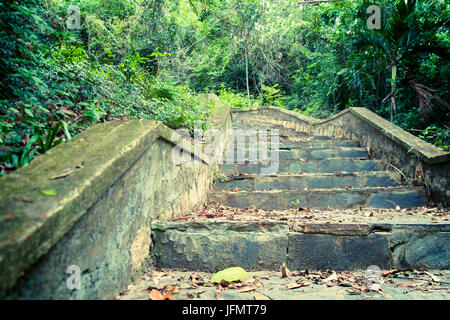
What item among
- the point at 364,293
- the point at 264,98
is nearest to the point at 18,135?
the point at 364,293

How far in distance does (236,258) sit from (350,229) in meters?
0.74

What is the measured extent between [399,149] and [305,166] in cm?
119

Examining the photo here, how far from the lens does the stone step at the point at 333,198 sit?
298 cm

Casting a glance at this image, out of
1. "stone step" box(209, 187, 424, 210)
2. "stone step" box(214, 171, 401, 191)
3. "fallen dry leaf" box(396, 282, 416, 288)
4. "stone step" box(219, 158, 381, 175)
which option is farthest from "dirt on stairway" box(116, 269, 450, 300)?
"stone step" box(219, 158, 381, 175)

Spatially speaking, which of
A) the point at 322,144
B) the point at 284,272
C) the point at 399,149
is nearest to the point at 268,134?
the point at 322,144

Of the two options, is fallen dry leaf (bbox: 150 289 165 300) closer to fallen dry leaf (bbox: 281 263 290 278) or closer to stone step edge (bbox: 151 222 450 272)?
stone step edge (bbox: 151 222 450 272)

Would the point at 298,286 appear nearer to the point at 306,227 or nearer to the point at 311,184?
the point at 306,227

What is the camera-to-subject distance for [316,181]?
353cm

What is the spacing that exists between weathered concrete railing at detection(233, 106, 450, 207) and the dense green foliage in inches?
28.2

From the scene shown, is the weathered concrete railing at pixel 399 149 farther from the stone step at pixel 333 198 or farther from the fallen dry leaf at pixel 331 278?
the fallen dry leaf at pixel 331 278

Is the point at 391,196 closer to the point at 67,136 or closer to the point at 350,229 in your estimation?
the point at 350,229

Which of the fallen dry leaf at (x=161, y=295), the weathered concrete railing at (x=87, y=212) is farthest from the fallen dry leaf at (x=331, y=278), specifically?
the weathered concrete railing at (x=87, y=212)

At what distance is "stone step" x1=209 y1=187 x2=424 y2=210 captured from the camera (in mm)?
2984

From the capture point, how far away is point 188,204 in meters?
2.58
